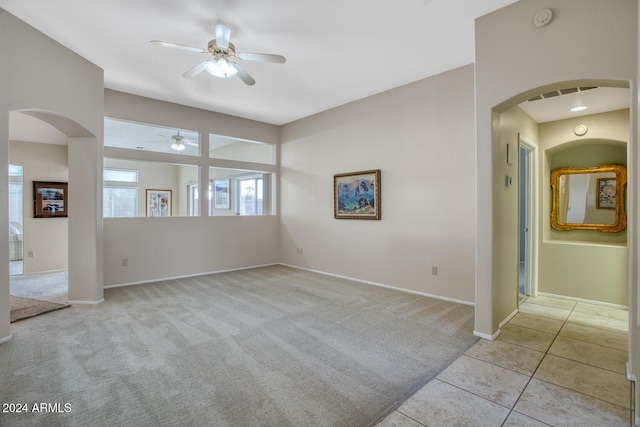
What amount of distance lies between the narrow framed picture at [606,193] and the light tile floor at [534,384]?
1.79 meters

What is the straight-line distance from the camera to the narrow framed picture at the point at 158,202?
30.5ft

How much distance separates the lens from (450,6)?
2854 mm

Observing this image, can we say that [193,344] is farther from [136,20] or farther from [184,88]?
[184,88]

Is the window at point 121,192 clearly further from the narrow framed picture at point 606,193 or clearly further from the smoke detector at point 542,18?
the narrow framed picture at point 606,193

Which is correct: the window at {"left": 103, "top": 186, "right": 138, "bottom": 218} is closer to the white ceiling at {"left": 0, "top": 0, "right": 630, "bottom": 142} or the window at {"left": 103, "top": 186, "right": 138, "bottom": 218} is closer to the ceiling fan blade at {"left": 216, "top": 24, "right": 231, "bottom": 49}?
the white ceiling at {"left": 0, "top": 0, "right": 630, "bottom": 142}

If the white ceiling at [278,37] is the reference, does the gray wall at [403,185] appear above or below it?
below

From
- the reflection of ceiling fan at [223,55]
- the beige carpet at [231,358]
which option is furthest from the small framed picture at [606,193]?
the reflection of ceiling fan at [223,55]

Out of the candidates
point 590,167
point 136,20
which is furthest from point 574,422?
point 136,20

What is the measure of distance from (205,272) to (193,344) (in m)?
3.15

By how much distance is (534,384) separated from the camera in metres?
2.26

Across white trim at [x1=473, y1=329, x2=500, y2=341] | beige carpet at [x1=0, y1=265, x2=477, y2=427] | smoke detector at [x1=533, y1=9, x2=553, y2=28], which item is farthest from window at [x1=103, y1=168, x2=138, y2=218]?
smoke detector at [x1=533, y1=9, x2=553, y2=28]

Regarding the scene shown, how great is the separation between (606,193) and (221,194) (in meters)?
8.08

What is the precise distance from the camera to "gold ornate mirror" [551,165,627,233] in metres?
4.20

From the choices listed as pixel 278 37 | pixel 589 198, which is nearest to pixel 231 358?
pixel 278 37
